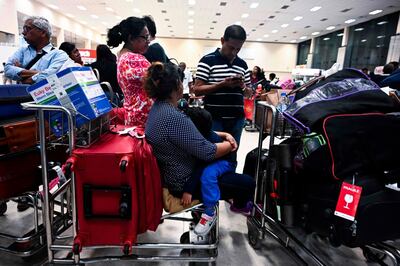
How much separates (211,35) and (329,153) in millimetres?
18422

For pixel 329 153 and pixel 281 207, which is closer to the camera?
pixel 329 153

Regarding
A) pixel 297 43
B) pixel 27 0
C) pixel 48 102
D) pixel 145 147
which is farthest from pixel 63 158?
pixel 297 43

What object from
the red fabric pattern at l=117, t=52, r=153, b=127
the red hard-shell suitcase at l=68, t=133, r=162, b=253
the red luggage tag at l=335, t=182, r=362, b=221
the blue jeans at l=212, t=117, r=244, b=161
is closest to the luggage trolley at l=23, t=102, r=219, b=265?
the red hard-shell suitcase at l=68, t=133, r=162, b=253

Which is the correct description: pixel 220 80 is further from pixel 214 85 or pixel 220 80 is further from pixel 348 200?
pixel 348 200

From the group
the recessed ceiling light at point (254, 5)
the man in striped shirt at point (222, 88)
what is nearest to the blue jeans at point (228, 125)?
the man in striped shirt at point (222, 88)

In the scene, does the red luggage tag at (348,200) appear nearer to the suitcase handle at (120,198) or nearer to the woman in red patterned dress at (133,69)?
the suitcase handle at (120,198)

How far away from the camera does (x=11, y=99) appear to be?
4.65 ft

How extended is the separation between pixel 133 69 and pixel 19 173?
0.84 metres

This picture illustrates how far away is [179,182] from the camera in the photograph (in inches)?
53.1

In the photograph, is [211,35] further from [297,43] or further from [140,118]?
[140,118]

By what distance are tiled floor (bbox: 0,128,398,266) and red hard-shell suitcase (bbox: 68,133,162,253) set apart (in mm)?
407

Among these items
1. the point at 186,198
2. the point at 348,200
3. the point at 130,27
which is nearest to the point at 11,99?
the point at 130,27

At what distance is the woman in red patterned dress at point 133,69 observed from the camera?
1.57 meters

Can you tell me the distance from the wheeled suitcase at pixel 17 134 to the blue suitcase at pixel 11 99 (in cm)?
4
